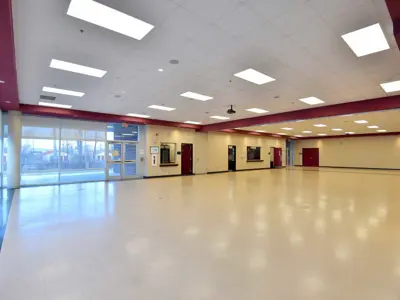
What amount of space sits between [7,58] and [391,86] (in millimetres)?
8828

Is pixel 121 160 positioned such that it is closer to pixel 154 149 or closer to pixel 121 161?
pixel 121 161

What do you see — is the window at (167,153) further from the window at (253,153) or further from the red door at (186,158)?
the window at (253,153)

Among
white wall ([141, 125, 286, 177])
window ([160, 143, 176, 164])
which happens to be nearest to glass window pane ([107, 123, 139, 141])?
white wall ([141, 125, 286, 177])

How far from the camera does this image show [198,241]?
347cm

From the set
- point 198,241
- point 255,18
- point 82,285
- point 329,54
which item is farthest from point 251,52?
point 82,285

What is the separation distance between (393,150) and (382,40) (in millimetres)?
19477

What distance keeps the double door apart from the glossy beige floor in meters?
5.93

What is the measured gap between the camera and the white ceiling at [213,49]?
307cm

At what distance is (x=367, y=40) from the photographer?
3852 mm

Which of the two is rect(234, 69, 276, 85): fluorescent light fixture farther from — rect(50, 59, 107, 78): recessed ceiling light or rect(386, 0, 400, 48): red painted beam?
rect(50, 59, 107, 78): recessed ceiling light

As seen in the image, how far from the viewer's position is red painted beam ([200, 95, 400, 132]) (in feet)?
24.8

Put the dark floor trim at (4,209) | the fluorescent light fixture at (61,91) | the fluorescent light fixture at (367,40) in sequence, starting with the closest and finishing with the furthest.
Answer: the fluorescent light fixture at (367,40)
the dark floor trim at (4,209)
the fluorescent light fixture at (61,91)

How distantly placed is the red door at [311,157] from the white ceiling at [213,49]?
1701cm

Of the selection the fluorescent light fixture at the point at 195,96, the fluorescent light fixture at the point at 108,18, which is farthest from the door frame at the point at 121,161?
the fluorescent light fixture at the point at 108,18
